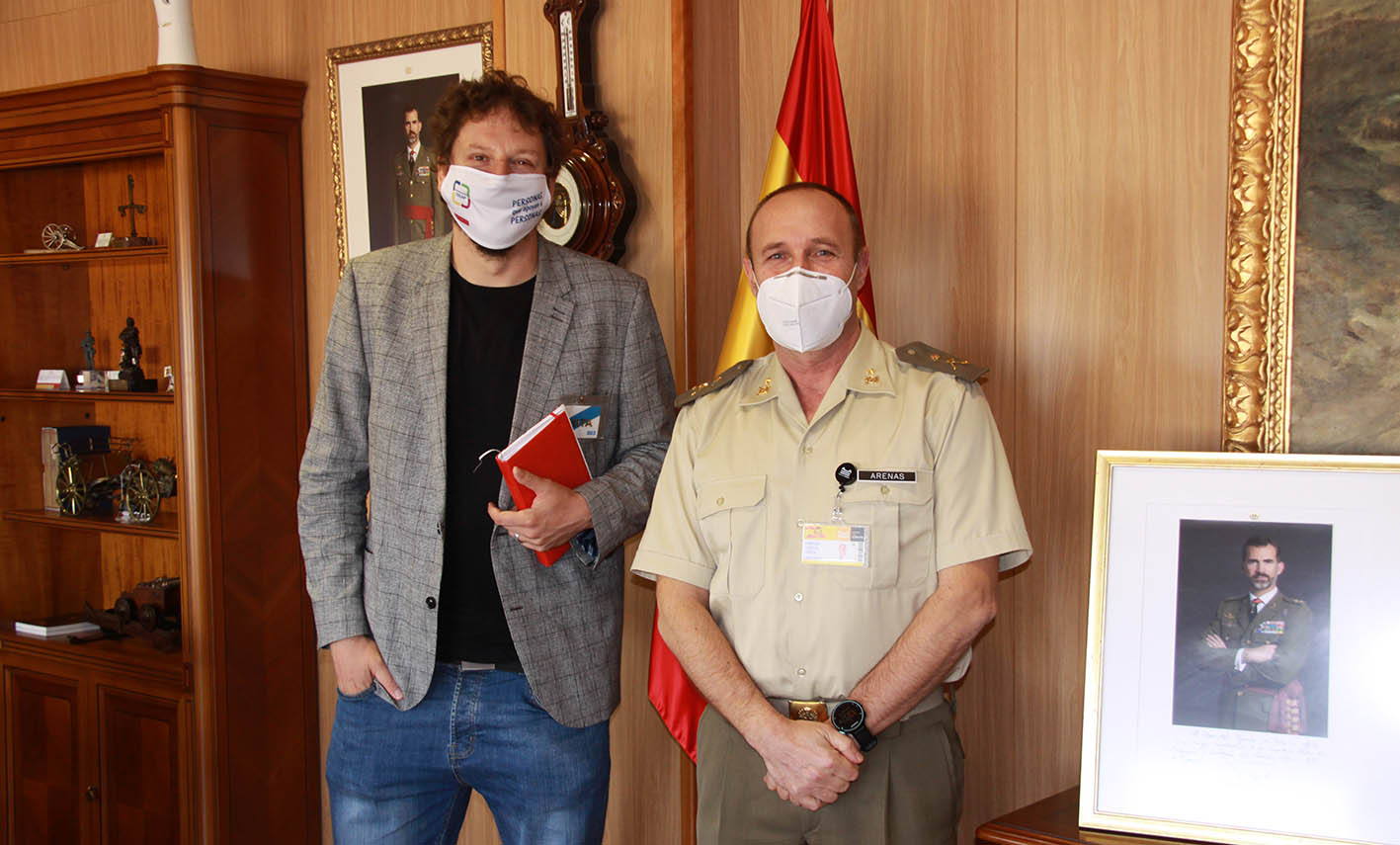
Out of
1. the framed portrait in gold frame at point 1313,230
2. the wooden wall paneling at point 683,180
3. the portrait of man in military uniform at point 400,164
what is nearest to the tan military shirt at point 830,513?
the framed portrait in gold frame at point 1313,230

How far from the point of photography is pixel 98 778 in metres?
3.48

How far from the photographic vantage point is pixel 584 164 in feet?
8.99

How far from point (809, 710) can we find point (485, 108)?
1.19 metres

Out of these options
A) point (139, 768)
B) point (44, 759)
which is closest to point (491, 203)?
point (139, 768)

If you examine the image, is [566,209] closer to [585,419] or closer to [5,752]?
[585,419]

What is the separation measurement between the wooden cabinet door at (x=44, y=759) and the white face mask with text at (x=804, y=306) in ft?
8.90

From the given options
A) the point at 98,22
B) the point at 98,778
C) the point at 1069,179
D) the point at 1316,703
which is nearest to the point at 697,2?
the point at 1069,179

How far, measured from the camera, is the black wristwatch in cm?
177

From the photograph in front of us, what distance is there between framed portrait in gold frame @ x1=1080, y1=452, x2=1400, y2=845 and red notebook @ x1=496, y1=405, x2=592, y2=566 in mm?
882

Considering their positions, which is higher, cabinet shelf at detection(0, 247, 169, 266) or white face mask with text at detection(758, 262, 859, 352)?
cabinet shelf at detection(0, 247, 169, 266)

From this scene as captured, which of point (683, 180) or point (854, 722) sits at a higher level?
point (683, 180)

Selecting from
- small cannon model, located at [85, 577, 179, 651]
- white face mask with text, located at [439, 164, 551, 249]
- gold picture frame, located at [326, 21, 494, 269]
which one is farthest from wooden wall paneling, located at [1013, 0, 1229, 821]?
small cannon model, located at [85, 577, 179, 651]

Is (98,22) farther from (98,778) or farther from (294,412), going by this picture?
(98,778)

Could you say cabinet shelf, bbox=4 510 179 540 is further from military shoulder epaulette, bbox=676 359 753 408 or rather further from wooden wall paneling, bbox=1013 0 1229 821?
wooden wall paneling, bbox=1013 0 1229 821
